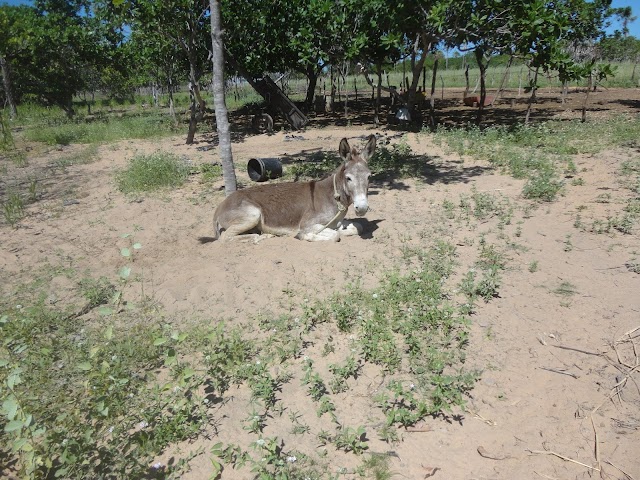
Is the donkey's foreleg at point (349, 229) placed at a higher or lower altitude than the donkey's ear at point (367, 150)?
lower

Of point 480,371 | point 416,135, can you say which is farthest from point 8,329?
point 416,135

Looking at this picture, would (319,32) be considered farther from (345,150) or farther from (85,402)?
(85,402)

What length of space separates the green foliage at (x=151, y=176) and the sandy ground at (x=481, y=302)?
1.68 ft

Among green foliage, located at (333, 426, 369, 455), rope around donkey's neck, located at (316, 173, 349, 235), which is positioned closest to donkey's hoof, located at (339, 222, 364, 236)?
rope around donkey's neck, located at (316, 173, 349, 235)

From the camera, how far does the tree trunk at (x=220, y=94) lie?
680cm

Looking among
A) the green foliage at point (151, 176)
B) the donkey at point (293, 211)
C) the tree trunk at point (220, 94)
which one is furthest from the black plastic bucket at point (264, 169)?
the donkey at point (293, 211)

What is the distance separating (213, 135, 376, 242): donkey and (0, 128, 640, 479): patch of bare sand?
32cm

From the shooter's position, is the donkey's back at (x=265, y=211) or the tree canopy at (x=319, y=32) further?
the tree canopy at (x=319, y=32)

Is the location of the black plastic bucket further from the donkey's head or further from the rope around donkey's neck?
the donkey's head

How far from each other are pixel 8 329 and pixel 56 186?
7.40 metres

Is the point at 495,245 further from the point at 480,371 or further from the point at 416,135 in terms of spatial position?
the point at 416,135

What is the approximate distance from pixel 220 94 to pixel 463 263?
5.31 meters

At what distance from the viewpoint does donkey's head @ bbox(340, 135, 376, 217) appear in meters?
5.88

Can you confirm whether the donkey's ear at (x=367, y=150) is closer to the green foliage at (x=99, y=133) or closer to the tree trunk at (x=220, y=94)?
the tree trunk at (x=220, y=94)
